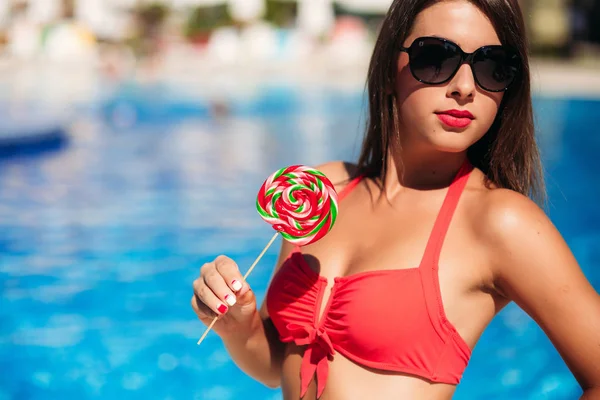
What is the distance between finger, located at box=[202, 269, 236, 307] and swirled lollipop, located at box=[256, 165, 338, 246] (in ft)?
0.83

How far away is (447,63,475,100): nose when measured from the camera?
1.96 m

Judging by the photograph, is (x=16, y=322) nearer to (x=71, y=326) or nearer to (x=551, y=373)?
(x=71, y=326)

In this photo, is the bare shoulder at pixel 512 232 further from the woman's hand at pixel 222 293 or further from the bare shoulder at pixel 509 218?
the woman's hand at pixel 222 293

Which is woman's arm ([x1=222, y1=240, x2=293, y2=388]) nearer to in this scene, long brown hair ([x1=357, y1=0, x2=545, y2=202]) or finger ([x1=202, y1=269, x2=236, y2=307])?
finger ([x1=202, y1=269, x2=236, y2=307])

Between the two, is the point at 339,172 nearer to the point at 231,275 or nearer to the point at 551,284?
the point at 231,275

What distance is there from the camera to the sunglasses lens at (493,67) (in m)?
1.96

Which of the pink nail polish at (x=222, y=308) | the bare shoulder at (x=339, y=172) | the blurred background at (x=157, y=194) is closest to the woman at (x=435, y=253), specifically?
the pink nail polish at (x=222, y=308)

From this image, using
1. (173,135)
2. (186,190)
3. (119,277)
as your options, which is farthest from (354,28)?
(119,277)

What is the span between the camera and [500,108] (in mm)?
2109

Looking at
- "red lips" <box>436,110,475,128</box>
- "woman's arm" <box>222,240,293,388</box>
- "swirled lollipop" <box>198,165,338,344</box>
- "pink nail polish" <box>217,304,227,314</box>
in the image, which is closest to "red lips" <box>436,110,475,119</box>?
"red lips" <box>436,110,475,128</box>

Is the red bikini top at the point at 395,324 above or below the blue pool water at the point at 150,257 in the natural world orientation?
above

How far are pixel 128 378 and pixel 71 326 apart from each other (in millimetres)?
1013

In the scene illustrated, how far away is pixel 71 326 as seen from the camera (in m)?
6.27

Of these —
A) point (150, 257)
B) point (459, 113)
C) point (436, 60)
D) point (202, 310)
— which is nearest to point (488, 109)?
point (459, 113)
